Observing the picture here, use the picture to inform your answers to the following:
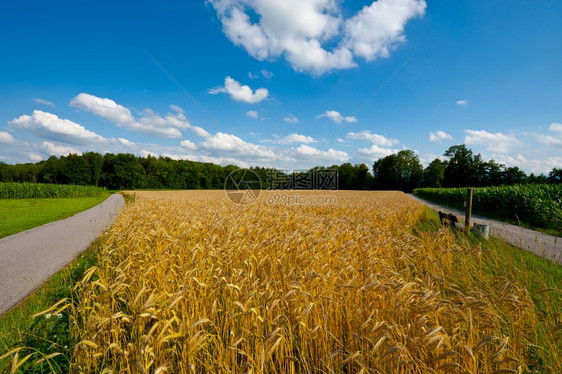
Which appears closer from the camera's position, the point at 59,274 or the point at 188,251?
the point at 188,251

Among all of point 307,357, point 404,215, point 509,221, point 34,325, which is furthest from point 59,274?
point 509,221

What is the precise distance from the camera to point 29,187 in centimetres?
3650

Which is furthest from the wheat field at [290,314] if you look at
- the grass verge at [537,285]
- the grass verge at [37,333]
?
the grass verge at [37,333]

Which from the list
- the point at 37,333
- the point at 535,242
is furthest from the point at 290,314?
the point at 535,242

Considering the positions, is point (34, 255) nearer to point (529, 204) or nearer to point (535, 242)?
point (535, 242)

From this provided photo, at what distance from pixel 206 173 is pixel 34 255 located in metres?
89.3

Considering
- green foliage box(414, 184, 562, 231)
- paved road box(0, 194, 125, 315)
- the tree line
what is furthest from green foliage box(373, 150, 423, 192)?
paved road box(0, 194, 125, 315)

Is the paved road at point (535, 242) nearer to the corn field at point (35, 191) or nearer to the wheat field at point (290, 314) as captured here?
the wheat field at point (290, 314)

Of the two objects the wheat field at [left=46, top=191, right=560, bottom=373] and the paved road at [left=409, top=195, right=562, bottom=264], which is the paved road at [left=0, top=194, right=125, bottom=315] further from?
the paved road at [left=409, top=195, right=562, bottom=264]

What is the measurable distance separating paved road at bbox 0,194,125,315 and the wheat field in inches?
68.8

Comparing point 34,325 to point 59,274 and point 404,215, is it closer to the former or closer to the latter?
point 59,274

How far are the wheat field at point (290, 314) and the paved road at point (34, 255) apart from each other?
1.75 metres

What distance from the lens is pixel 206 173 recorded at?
306ft

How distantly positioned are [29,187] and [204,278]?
49870mm
